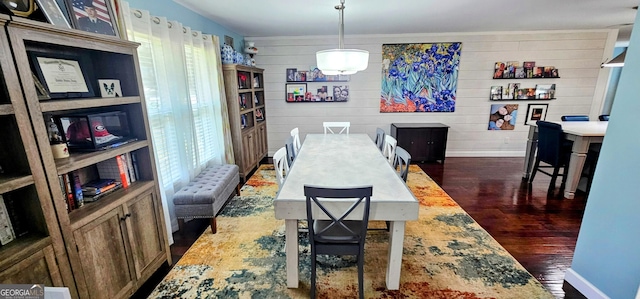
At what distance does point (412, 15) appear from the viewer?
3457 millimetres

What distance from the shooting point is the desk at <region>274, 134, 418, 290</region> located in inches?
66.9

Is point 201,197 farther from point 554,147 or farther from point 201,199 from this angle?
point 554,147

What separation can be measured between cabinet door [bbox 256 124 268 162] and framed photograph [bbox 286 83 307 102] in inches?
31.4

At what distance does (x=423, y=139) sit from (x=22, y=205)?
16.5 feet

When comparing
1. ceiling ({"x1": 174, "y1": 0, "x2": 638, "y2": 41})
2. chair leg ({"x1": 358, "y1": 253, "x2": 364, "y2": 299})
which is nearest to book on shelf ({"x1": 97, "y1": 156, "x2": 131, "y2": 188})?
chair leg ({"x1": 358, "y1": 253, "x2": 364, "y2": 299})

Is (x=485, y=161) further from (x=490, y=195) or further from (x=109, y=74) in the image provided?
(x=109, y=74)

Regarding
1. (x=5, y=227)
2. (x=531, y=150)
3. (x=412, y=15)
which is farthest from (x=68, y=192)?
(x=531, y=150)

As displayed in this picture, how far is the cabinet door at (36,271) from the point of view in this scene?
1.13m

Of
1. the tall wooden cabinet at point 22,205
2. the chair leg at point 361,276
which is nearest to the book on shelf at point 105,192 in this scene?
the tall wooden cabinet at point 22,205

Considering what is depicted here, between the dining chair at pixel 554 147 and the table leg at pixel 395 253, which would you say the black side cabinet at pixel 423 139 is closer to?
the dining chair at pixel 554 147

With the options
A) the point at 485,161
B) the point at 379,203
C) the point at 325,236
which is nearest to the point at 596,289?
the point at 379,203

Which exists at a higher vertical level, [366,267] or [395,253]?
[395,253]

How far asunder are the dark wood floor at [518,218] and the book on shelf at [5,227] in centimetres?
92

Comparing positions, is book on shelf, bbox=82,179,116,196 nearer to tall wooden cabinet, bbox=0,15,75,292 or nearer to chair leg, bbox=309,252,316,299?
tall wooden cabinet, bbox=0,15,75,292
